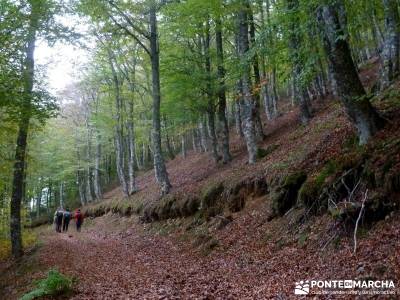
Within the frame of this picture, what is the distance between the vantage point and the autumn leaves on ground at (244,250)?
673 centimetres

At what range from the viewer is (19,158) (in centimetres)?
1484

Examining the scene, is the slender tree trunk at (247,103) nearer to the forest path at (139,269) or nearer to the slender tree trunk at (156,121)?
the forest path at (139,269)

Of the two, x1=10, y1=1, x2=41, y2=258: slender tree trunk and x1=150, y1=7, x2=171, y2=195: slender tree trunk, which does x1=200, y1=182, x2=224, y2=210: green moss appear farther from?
x1=10, y1=1, x2=41, y2=258: slender tree trunk

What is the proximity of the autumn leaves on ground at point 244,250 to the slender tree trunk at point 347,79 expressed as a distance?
0.44 m

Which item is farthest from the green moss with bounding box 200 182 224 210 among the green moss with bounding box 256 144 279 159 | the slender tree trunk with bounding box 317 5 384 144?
the slender tree trunk with bounding box 317 5 384 144

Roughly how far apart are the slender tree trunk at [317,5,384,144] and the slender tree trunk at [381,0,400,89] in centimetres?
403

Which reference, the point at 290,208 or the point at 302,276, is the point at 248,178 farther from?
the point at 302,276

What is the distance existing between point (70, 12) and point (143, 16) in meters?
6.67

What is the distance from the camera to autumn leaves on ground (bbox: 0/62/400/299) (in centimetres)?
673

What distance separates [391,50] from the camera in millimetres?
12289

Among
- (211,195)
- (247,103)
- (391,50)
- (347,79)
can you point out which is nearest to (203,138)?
(247,103)

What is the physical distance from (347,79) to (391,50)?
487 cm

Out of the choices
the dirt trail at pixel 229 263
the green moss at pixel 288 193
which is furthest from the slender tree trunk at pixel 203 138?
the green moss at pixel 288 193

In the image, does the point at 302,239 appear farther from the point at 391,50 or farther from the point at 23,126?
the point at 23,126
